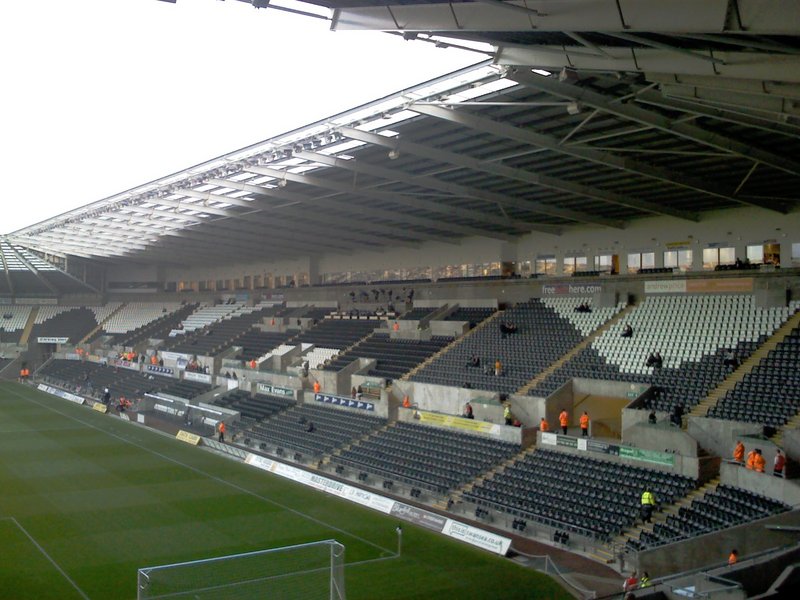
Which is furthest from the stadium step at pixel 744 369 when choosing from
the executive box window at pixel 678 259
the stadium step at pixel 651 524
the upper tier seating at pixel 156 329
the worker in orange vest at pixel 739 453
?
the upper tier seating at pixel 156 329

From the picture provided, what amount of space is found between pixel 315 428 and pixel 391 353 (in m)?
5.85

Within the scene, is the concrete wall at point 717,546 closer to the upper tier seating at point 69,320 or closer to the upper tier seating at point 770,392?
the upper tier seating at point 770,392

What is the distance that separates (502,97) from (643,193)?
1103 centimetres

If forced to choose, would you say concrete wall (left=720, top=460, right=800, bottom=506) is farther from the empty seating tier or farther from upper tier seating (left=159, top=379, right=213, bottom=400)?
upper tier seating (left=159, top=379, right=213, bottom=400)

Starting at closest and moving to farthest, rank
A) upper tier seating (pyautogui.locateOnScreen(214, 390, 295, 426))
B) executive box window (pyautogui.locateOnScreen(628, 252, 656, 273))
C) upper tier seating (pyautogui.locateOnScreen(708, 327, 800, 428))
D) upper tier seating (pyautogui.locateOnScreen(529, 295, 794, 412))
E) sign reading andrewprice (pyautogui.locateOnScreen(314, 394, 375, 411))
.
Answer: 1. upper tier seating (pyautogui.locateOnScreen(708, 327, 800, 428))
2. upper tier seating (pyautogui.locateOnScreen(529, 295, 794, 412))
3. sign reading andrewprice (pyautogui.locateOnScreen(314, 394, 375, 411))
4. executive box window (pyautogui.locateOnScreen(628, 252, 656, 273))
5. upper tier seating (pyautogui.locateOnScreen(214, 390, 295, 426))

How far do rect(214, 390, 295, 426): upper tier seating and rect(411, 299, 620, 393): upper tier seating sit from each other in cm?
771

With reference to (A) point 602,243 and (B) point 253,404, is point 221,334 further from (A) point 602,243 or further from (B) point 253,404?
(A) point 602,243

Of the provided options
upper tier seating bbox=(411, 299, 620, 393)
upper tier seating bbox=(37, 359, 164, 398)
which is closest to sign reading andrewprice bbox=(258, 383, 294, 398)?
Result: upper tier seating bbox=(411, 299, 620, 393)

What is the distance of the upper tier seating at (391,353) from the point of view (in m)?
32.7

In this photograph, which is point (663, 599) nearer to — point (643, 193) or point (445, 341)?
point (643, 193)

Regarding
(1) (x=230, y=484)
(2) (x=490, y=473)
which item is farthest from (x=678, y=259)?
(1) (x=230, y=484)

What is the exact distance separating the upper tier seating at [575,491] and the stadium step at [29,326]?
5661 centimetres

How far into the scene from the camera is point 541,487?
20.7 m

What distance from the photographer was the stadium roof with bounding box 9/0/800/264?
1062 centimetres
